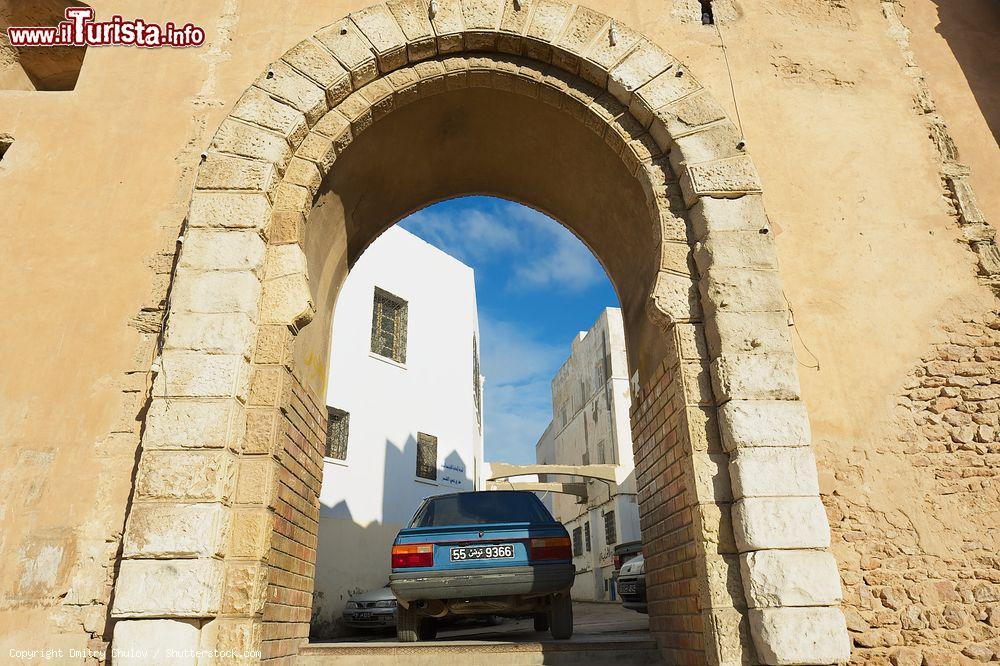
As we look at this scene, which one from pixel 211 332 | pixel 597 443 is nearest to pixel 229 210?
pixel 211 332

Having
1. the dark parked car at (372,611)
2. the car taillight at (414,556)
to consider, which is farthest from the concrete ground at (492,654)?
the dark parked car at (372,611)

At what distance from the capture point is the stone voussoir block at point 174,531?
3.96 m

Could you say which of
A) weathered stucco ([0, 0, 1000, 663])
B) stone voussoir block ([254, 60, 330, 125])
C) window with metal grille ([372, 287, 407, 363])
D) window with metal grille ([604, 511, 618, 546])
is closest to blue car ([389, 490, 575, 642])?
weathered stucco ([0, 0, 1000, 663])

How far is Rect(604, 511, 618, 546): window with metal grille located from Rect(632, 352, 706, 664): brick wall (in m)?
15.7

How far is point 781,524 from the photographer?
162 inches

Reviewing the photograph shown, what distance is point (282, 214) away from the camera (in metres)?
5.23

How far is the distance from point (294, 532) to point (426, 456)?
10.6 m

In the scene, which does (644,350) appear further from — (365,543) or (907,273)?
(365,543)

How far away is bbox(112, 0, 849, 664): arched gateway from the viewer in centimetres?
405

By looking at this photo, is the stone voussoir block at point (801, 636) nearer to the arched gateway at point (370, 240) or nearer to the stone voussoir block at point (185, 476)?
the arched gateway at point (370, 240)

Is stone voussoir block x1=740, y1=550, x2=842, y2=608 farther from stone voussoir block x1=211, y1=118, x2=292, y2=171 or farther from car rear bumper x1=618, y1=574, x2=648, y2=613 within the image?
stone voussoir block x1=211, y1=118, x2=292, y2=171

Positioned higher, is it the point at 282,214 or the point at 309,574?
the point at 282,214

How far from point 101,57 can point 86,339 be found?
10.1 feet

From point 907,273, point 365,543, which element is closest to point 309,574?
point 907,273
